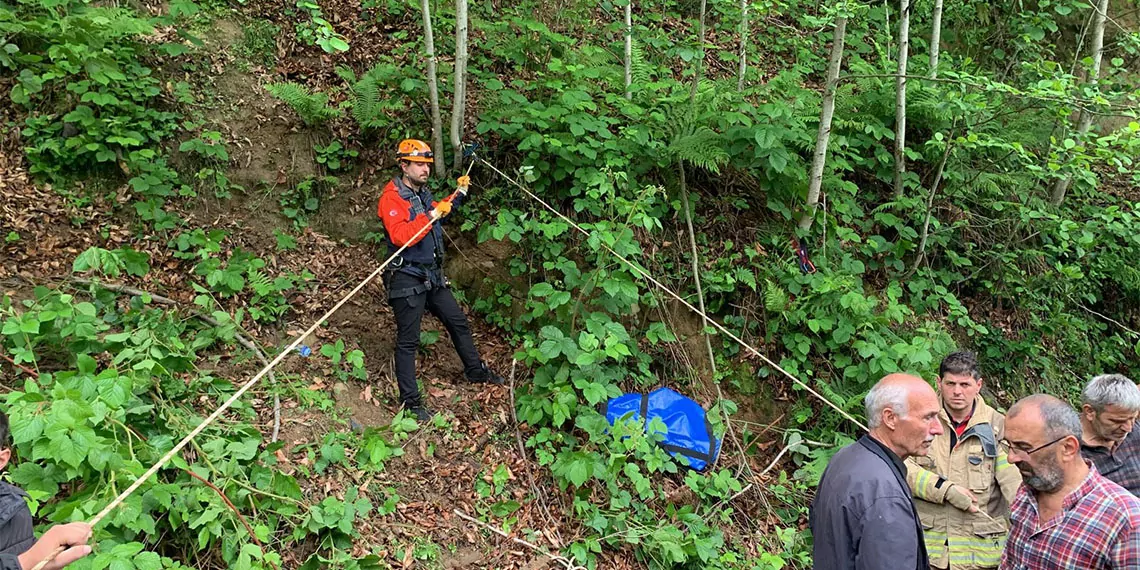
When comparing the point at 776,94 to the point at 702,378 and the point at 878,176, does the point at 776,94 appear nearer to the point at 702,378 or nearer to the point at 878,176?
the point at 878,176

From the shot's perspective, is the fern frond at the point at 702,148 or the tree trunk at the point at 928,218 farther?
the tree trunk at the point at 928,218

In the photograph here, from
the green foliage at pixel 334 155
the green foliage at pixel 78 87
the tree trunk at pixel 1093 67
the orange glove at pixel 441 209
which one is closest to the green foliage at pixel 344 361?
the orange glove at pixel 441 209

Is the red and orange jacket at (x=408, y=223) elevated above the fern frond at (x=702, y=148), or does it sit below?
below

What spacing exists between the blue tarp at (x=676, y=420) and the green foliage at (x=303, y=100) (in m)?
4.21

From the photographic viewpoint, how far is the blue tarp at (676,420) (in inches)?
226

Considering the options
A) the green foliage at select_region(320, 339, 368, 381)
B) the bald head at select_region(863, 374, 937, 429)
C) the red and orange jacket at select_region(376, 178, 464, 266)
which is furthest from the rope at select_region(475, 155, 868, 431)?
the bald head at select_region(863, 374, 937, 429)

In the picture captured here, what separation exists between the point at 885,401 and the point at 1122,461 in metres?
1.65

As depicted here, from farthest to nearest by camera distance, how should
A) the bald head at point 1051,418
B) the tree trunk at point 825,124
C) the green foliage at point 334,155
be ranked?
the green foliage at point 334,155 → the tree trunk at point 825,124 → the bald head at point 1051,418

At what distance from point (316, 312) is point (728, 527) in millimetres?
4085

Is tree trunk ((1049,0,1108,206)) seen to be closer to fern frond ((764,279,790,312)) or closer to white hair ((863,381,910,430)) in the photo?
fern frond ((764,279,790,312))

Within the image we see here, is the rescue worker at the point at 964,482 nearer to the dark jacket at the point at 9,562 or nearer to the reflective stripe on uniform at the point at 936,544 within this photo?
the reflective stripe on uniform at the point at 936,544

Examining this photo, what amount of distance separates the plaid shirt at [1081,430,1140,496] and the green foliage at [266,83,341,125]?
22.2 ft

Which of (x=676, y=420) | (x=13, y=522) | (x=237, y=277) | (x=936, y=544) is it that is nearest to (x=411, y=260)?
(x=237, y=277)

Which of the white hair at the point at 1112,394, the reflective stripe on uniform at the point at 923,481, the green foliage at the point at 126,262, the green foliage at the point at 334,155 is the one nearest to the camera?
the white hair at the point at 1112,394
